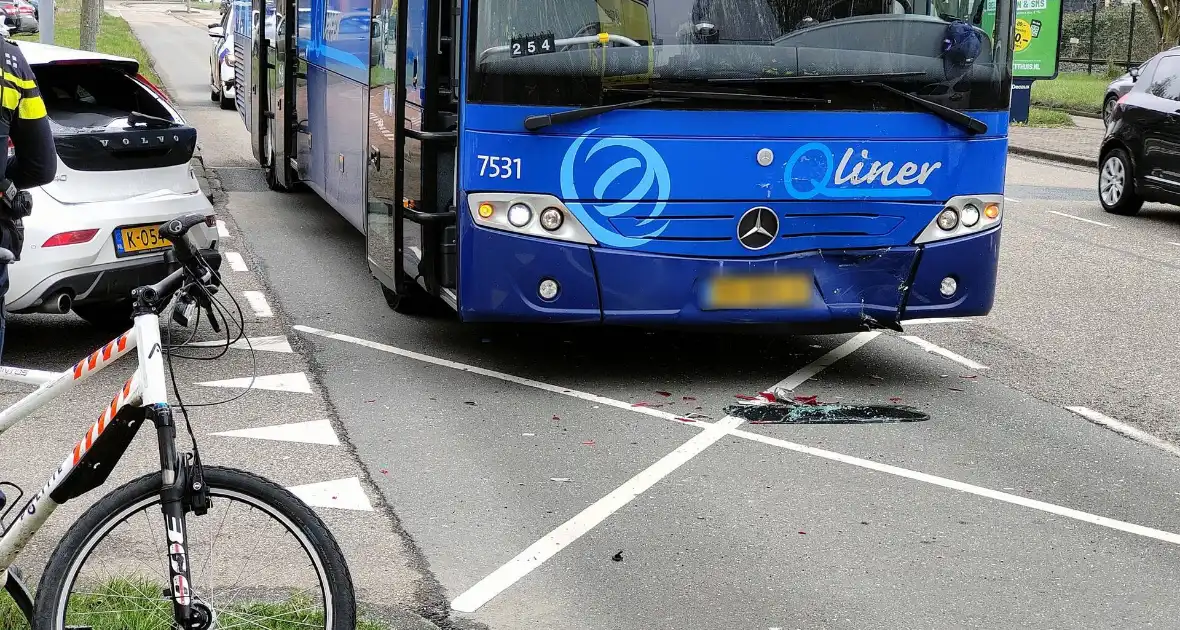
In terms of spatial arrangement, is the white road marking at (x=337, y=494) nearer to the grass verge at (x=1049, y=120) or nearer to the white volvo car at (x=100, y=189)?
the white volvo car at (x=100, y=189)

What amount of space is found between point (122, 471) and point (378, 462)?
3.28 ft

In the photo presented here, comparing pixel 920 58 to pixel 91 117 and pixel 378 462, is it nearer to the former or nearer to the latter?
pixel 378 462

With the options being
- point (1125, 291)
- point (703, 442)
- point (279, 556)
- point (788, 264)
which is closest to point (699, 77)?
point (788, 264)

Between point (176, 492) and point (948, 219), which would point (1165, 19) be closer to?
point (948, 219)

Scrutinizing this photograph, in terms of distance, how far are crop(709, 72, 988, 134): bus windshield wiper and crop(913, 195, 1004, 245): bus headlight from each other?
356 millimetres

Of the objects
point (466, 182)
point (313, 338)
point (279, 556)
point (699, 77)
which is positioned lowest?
point (313, 338)

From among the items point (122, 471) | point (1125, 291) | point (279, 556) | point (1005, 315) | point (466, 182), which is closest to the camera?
point (279, 556)

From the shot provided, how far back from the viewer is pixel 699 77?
23.5ft

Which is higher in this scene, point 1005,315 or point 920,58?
point 920,58

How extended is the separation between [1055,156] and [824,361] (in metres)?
15.9

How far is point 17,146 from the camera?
4172 millimetres

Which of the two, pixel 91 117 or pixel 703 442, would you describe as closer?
pixel 703 442

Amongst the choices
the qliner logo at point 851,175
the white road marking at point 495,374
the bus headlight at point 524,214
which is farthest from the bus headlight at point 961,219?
the bus headlight at point 524,214

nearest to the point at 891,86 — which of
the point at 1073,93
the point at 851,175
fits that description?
the point at 851,175
